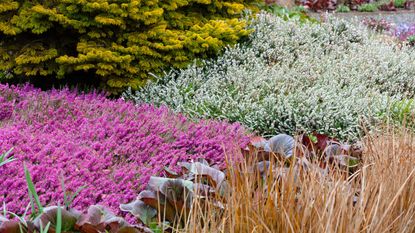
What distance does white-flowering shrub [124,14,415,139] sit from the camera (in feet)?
16.8

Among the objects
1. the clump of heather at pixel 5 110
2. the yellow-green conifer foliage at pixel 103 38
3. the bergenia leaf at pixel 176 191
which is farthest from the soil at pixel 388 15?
the bergenia leaf at pixel 176 191

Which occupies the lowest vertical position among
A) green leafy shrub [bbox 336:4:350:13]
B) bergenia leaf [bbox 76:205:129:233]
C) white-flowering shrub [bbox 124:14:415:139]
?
green leafy shrub [bbox 336:4:350:13]

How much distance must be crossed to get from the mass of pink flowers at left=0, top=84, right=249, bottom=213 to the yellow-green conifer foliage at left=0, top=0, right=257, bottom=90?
792 mm

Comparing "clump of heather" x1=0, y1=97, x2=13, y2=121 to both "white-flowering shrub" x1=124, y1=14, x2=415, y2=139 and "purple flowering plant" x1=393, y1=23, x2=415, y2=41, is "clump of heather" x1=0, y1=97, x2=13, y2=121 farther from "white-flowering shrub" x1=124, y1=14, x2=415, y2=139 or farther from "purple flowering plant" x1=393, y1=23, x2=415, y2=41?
"purple flowering plant" x1=393, y1=23, x2=415, y2=41

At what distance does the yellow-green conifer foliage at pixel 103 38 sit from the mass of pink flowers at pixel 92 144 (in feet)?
2.60

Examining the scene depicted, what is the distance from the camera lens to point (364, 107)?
17.2 feet

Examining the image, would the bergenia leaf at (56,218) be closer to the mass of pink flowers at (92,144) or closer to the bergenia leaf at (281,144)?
the mass of pink flowers at (92,144)

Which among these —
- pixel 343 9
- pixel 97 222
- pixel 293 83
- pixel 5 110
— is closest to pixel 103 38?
pixel 5 110

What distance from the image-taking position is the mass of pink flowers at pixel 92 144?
317 centimetres

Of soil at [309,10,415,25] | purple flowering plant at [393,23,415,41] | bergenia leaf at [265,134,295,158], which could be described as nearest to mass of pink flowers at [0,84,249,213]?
bergenia leaf at [265,134,295,158]

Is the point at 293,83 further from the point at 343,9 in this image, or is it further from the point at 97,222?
the point at 343,9

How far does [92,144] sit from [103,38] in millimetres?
2351

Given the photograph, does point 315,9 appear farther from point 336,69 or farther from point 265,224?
point 265,224

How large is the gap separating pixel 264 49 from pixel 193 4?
2.94 ft
